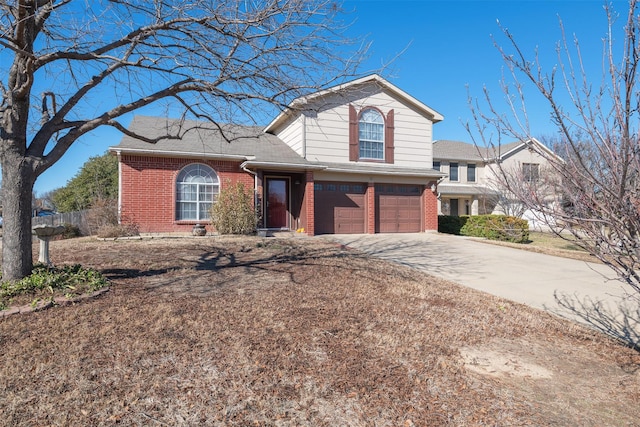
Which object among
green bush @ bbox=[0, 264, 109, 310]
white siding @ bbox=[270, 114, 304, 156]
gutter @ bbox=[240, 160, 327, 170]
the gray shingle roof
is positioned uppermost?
the gray shingle roof

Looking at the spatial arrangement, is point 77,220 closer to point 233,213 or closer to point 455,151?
point 233,213

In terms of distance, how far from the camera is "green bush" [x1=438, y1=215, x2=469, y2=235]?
731 inches

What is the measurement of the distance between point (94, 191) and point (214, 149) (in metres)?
14.6

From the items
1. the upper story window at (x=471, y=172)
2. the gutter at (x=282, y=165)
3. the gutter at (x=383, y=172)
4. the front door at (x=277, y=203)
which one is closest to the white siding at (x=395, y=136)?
the gutter at (x=383, y=172)

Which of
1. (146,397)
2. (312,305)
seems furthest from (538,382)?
(146,397)

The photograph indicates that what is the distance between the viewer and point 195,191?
14016 mm

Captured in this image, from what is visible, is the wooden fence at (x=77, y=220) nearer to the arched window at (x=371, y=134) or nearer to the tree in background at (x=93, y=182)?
the tree in background at (x=93, y=182)

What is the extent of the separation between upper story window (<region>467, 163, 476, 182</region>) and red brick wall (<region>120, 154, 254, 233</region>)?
20.1 metres

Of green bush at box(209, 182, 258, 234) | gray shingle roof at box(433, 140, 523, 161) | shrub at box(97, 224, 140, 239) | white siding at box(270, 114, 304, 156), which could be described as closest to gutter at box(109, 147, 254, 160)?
green bush at box(209, 182, 258, 234)

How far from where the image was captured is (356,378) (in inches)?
132

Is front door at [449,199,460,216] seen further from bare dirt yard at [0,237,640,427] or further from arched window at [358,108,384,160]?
bare dirt yard at [0,237,640,427]

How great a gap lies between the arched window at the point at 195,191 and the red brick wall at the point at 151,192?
0.69 feet

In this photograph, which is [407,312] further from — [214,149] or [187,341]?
[214,149]

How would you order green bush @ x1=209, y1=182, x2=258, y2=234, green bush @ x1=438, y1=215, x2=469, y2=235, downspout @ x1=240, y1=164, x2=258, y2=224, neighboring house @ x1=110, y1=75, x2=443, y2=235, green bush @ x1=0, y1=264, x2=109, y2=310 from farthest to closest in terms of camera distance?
green bush @ x1=438, y1=215, x2=469, y2=235
downspout @ x1=240, y1=164, x2=258, y2=224
neighboring house @ x1=110, y1=75, x2=443, y2=235
green bush @ x1=209, y1=182, x2=258, y2=234
green bush @ x1=0, y1=264, x2=109, y2=310
